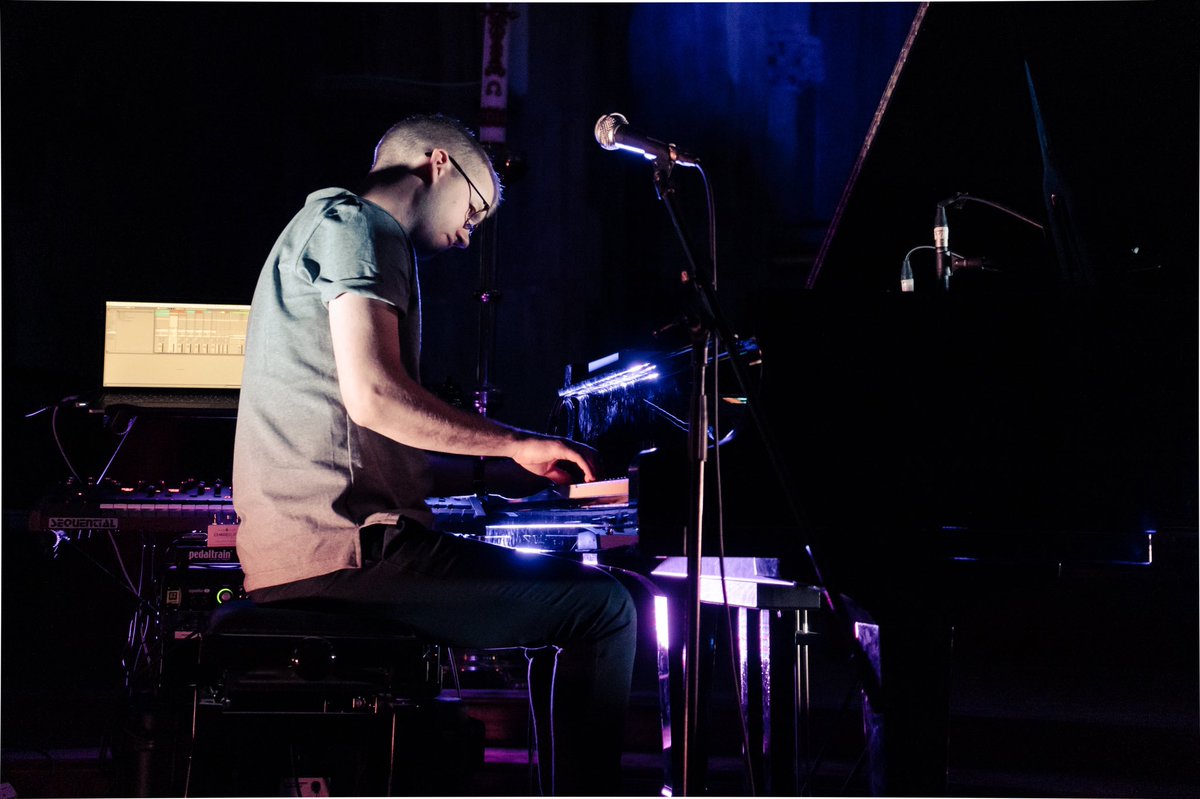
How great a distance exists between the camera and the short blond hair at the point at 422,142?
6.76 ft

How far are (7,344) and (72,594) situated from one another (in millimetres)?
1631

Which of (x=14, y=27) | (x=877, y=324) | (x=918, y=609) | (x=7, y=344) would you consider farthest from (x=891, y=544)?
(x=14, y=27)

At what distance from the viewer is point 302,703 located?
1.76 m

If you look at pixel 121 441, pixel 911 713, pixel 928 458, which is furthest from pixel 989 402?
pixel 121 441

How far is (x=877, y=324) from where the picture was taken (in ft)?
6.66

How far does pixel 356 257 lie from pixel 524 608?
0.68 m

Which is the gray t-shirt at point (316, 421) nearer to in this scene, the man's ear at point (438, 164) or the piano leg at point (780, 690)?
the man's ear at point (438, 164)

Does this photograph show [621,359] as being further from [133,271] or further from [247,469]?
[133,271]

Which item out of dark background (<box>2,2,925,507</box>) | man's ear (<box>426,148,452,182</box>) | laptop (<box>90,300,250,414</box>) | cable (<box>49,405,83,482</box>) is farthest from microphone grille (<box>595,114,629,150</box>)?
dark background (<box>2,2,925,507</box>)

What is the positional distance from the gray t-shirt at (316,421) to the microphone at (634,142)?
1.46 ft

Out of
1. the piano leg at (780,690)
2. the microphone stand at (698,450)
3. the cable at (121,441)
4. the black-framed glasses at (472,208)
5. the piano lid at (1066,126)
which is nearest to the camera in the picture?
the microphone stand at (698,450)

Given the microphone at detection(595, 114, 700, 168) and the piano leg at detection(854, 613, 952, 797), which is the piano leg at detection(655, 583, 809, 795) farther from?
the microphone at detection(595, 114, 700, 168)

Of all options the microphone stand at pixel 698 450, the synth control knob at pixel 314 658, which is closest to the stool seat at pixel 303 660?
the synth control knob at pixel 314 658

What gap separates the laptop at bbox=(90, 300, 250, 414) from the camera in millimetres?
4016
